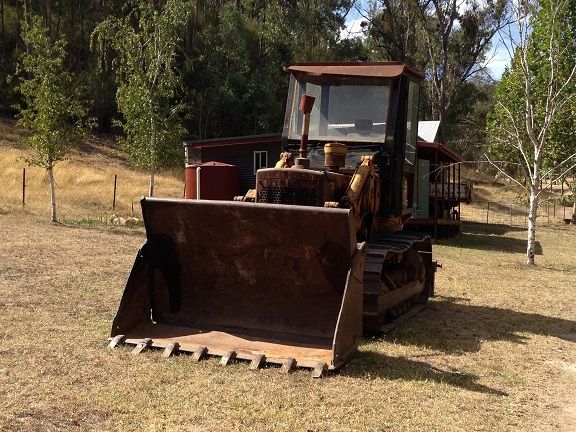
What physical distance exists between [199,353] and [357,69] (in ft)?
13.2

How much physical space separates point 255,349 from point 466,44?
151 ft

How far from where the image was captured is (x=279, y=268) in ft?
21.3

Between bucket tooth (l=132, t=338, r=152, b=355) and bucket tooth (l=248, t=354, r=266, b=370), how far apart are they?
3.36ft

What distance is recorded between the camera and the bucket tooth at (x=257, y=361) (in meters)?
5.66

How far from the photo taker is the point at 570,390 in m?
5.78

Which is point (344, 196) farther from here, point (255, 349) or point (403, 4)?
point (403, 4)

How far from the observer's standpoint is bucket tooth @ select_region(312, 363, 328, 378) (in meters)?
5.48

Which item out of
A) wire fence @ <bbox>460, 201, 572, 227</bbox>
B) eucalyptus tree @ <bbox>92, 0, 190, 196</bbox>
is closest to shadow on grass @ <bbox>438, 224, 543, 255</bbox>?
wire fence @ <bbox>460, 201, 572, 227</bbox>

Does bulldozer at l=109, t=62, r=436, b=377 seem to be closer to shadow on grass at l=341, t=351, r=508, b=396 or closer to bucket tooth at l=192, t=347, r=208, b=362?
bucket tooth at l=192, t=347, r=208, b=362

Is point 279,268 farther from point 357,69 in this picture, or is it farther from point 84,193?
point 84,193

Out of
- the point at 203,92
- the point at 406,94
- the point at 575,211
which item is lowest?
the point at 575,211

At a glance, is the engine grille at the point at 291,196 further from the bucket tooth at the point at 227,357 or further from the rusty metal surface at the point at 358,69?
the rusty metal surface at the point at 358,69

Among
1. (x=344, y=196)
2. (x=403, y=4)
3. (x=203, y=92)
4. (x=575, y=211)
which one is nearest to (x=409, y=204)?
(x=344, y=196)

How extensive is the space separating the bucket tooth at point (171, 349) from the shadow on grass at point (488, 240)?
16250 millimetres
